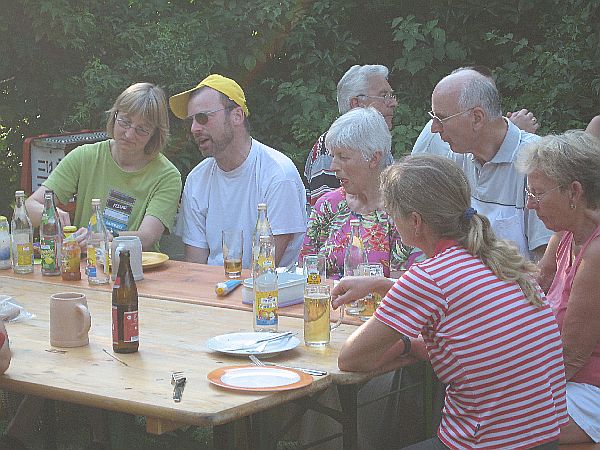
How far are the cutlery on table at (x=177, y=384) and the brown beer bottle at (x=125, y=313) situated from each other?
0.87 ft

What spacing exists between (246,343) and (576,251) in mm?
1047

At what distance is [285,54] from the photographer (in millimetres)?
7645

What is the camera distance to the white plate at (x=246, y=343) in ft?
8.75

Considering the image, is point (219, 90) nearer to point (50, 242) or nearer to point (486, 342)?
point (50, 242)

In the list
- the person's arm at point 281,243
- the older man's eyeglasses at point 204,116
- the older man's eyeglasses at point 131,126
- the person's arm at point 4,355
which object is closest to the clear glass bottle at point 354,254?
the person's arm at point 281,243

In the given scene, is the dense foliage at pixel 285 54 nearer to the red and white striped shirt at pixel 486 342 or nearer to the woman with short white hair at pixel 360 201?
the woman with short white hair at pixel 360 201

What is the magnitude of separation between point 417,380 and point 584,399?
792 mm

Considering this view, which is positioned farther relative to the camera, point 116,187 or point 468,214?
point 116,187

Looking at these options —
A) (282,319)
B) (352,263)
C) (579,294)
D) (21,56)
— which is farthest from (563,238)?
(21,56)

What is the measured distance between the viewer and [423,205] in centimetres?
258

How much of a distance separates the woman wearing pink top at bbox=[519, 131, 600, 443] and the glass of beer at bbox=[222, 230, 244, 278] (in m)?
1.19

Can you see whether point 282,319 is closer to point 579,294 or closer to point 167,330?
point 167,330

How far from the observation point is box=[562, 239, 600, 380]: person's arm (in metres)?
2.71

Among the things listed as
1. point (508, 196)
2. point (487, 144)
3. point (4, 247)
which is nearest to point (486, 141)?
point (487, 144)
